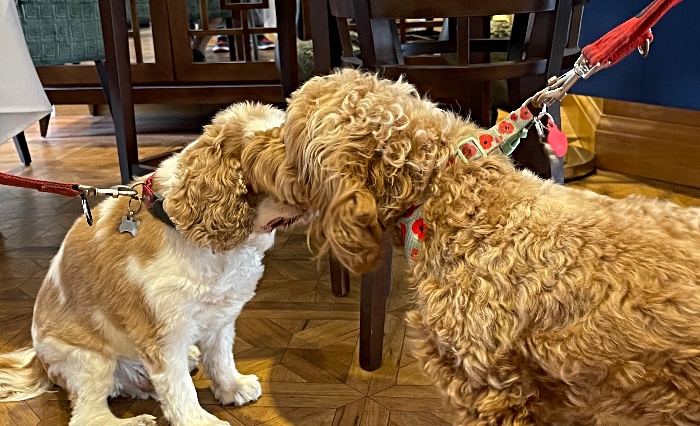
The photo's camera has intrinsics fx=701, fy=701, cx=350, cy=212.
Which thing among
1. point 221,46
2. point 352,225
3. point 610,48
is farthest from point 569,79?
point 221,46

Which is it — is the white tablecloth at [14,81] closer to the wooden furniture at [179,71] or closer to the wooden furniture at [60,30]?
the wooden furniture at [60,30]

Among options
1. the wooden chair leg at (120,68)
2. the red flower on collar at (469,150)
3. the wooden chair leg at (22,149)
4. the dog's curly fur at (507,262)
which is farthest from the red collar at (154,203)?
the wooden chair leg at (22,149)

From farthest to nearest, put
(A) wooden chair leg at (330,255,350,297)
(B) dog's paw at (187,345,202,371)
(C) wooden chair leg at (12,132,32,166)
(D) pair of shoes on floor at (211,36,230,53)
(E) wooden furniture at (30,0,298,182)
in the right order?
(D) pair of shoes on floor at (211,36,230,53) → (C) wooden chair leg at (12,132,32,166) → (E) wooden furniture at (30,0,298,182) → (A) wooden chair leg at (330,255,350,297) → (B) dog's paw at (187,345,202,371)

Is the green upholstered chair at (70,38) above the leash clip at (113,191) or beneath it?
above

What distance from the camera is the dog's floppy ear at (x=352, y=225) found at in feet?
3.08

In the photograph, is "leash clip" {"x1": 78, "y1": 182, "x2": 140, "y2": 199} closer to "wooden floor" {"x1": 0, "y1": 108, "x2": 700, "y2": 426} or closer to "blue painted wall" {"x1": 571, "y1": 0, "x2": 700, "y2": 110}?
"wooden floor" {"x1": 0, "y1": 108, "x2": 700, "y2": 426}

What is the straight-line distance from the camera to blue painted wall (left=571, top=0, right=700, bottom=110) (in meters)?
2.59

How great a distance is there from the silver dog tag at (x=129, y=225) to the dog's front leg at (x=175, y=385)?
0.79 feet

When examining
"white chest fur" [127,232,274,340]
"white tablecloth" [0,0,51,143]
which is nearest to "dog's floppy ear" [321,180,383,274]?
"white chest fur" [127,232,274,340]

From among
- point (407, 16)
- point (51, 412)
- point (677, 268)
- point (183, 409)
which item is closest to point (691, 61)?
point (407, 16)

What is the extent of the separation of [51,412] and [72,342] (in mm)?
266

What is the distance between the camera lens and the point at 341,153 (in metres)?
0.99

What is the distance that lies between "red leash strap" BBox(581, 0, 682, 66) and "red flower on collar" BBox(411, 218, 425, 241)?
15.8 inches

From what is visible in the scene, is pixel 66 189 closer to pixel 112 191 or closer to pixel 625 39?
pixel 112 191
